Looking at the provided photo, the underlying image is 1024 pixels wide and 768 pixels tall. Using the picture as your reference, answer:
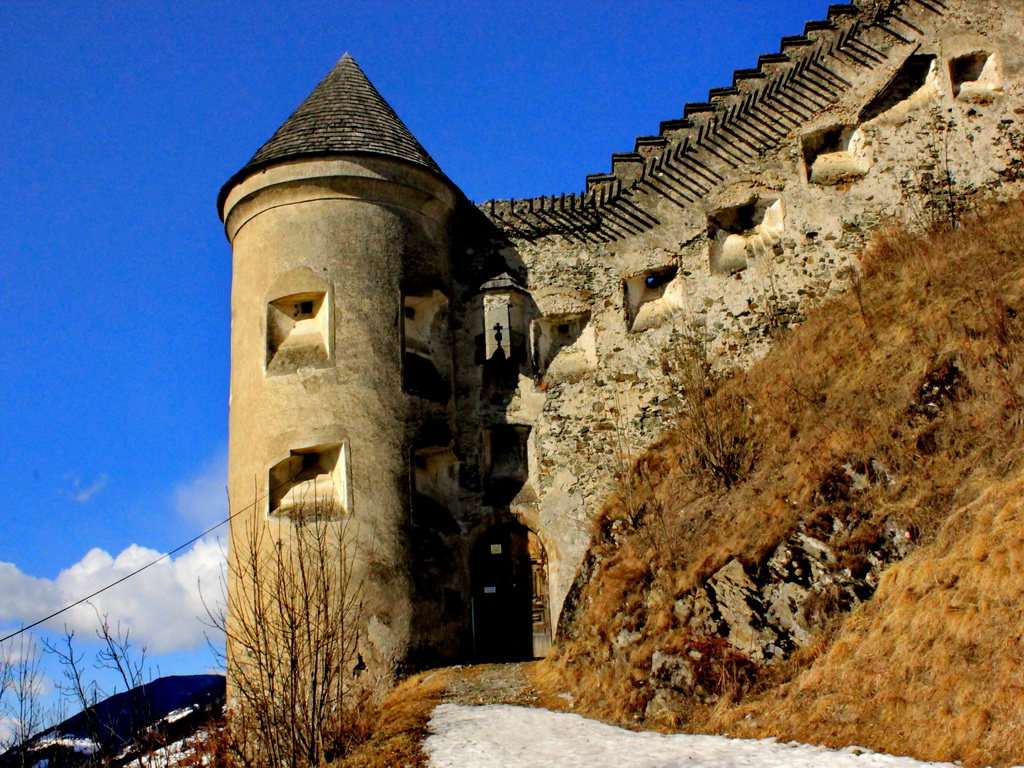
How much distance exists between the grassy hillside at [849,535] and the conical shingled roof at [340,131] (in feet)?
19.3

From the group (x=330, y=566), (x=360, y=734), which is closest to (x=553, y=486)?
(x=330, y=566)

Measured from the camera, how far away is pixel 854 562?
11922 mm

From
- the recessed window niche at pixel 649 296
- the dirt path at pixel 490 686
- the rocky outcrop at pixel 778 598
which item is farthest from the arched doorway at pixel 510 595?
the rocky outcrop at pixel 778 598

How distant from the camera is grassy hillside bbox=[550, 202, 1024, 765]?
965 cm

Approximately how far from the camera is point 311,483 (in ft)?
53.8

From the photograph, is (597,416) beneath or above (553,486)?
above

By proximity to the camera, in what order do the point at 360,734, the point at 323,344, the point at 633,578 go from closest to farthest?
1. the point at 360,734
2. the point at 633,578
3. the point at 323,344

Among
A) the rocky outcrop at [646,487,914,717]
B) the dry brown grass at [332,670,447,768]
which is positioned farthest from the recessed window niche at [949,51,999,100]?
the dry brown grass at [332,670,447,768]

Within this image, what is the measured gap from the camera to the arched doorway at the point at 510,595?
16.7 m

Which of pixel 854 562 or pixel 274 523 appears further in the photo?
pixel 274 523

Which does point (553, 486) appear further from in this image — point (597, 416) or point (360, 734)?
point (360, 734)

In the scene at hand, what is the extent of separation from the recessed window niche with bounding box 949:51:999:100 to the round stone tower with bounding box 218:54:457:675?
8.86 m

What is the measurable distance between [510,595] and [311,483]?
3.57 m

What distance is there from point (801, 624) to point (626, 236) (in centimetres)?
860
